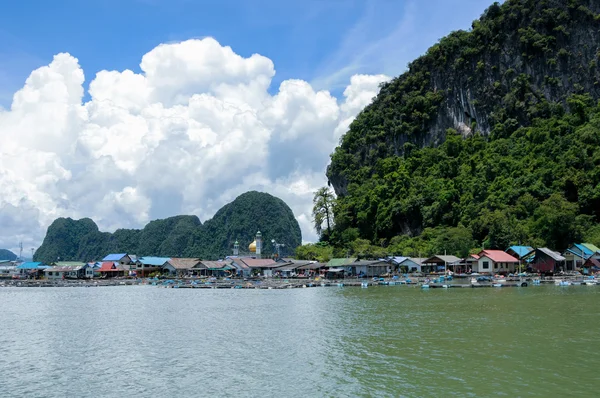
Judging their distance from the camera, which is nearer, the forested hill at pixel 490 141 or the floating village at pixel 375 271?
the floating village at pixel 375 271

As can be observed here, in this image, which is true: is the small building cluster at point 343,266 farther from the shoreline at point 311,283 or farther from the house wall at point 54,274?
the shoreline at point 311,283

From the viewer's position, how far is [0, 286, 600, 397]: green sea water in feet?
55.3

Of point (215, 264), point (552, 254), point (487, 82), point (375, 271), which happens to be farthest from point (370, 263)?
point (487, 82)

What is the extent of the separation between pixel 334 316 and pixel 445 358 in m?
14.1

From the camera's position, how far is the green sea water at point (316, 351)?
55.3ft

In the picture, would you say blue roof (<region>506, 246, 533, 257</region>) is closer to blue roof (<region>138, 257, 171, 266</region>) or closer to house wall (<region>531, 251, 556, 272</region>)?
house wall (<region>531, 251, 556, 272</region>)

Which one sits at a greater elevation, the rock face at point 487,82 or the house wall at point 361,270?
the rock face at point 487,82

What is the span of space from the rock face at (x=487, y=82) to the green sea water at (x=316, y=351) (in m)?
54.5

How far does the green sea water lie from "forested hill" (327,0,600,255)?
101ft

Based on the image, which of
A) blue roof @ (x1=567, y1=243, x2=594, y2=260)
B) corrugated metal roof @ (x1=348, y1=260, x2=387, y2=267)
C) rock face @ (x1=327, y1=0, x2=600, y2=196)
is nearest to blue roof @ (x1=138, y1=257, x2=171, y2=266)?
rock face @ (x1=327, y1=0, x2=600, y2=196)

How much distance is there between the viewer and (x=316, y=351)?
2244 cm

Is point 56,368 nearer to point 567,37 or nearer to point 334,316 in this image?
point 334,316

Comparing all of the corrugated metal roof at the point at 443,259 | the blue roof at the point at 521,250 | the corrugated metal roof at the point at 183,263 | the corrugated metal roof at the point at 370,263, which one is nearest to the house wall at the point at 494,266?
the blue roof at the point at 521,250

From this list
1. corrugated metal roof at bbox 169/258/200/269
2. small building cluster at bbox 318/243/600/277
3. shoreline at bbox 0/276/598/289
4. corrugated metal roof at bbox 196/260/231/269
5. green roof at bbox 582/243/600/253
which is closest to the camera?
shoreline at bbox 0/276/598/289
